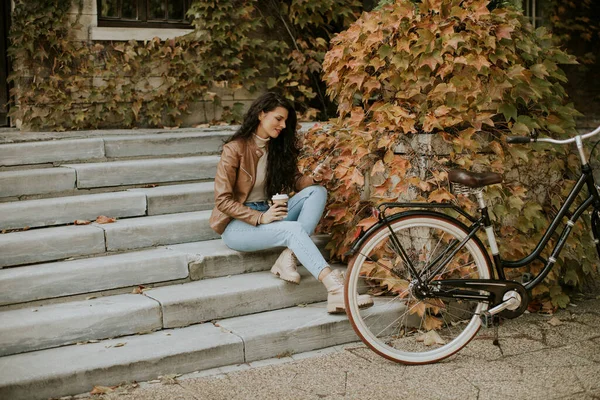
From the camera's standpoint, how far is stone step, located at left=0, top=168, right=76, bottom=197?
17.4ft

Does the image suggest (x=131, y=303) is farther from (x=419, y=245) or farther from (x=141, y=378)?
(x=419, y=245)

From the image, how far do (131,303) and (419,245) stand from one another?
1788 millimetres

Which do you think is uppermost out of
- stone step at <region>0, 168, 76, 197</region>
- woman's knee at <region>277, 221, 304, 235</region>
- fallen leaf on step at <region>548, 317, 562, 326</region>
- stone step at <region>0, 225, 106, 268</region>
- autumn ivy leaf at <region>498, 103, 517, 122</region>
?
autumn ivy leaf at <region>498, 103, 517, 122</region>

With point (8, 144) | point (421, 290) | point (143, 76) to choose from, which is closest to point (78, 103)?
point (143, 76)

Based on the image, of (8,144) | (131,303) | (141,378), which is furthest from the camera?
(8,144)

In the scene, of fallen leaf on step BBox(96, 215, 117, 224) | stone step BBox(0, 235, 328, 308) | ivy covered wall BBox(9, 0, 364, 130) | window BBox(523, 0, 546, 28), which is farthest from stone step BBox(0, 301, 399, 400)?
window BBox(523, 0, 546, 28)

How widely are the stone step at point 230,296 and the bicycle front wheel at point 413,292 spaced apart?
16.7 inches

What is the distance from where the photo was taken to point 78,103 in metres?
7.28

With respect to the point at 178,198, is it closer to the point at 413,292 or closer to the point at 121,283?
the point at 121,283

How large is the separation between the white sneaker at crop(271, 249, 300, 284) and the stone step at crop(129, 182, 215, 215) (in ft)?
Result: 3.60

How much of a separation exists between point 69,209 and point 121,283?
2.82ft

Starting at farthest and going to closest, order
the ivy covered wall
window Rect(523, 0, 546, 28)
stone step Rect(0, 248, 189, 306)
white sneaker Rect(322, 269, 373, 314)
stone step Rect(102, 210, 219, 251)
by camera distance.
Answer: window Rect(523, 0, 546, 28)
the ivy covered wall
stone step Rect(102, 210, 219, 251)
white sneaker Rect(322, 269, 373, 314)
stone step Rect(0, 248, 189, 306)

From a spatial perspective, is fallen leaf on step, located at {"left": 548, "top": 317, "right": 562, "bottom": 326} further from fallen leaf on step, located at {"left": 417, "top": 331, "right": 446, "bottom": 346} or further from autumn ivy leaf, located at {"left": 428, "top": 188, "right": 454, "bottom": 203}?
autumn ivy leaf, located at {"left": 428, "top": 188, "right": 454, "bottom": 203}

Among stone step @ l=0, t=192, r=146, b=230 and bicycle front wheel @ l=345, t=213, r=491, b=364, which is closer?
bicycle front wheel @ l=345, t=213, r=491, b=364
